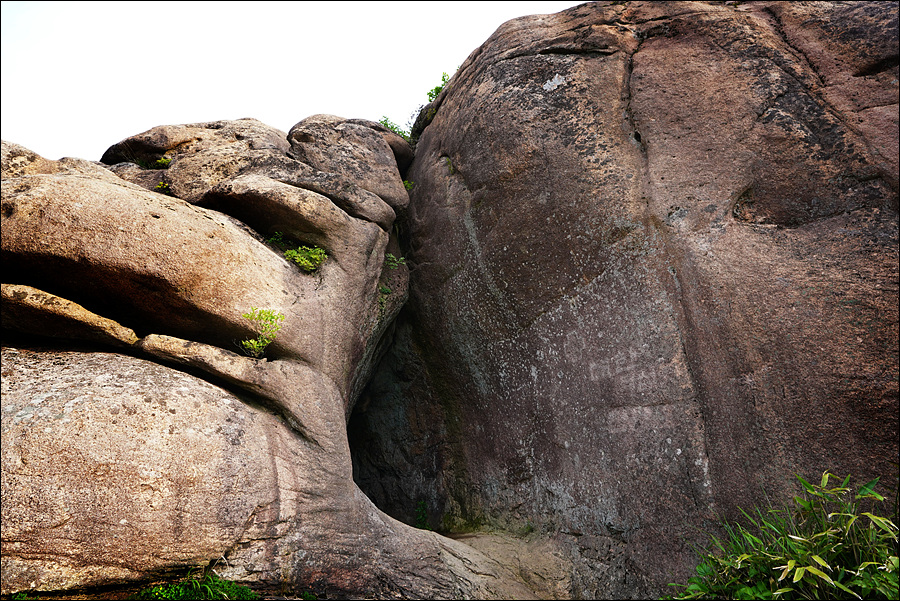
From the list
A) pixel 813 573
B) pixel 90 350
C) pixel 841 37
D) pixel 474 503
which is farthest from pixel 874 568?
pixel 90 350

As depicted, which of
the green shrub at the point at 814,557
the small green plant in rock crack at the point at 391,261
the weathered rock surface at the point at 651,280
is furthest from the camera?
the small green plant in rock crack at the point at 391,261

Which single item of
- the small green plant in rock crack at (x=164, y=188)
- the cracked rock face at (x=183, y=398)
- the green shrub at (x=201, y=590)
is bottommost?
the green shrub at (x=201, y=590)

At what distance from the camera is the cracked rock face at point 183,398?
4.61 metres

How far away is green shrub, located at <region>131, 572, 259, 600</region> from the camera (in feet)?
15.4

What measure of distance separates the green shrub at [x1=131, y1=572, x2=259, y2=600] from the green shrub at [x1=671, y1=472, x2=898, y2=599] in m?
4.08

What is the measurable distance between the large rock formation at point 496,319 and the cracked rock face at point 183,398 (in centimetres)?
3

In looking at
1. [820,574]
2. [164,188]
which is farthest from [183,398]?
[820,574]

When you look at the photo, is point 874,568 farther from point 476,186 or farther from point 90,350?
point 90,350

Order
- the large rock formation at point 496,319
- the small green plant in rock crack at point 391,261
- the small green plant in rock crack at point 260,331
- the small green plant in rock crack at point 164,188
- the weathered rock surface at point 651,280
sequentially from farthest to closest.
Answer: the small green plant in rock crack at point 391,261 < the small green plant in rock crack at point 164,188 < the small green plant in rock crack at point 260,331 < the weathered rock surface at point 651,280 < the large rock formation at point 496,319

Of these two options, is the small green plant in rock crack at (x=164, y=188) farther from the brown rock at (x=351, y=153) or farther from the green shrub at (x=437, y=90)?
the green shrub at (x=437, y=90)

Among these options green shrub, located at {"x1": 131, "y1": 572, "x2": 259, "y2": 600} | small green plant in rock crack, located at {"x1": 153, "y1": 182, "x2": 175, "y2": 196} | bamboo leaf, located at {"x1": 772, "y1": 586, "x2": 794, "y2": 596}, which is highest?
small green plant in rock crack, located at {"x1": 153, "y1": 182, "x2": 175, "y2": 196}

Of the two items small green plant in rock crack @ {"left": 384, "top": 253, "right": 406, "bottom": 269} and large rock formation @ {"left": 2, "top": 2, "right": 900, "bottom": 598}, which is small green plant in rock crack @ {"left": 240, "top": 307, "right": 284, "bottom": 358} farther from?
small green plant in rock crack @ {"left": 384, "top": 253, "right": 406, "bottom": 269}

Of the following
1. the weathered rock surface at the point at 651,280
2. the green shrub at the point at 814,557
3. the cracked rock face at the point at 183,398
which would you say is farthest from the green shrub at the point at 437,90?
the green shrub at the point at 814,557

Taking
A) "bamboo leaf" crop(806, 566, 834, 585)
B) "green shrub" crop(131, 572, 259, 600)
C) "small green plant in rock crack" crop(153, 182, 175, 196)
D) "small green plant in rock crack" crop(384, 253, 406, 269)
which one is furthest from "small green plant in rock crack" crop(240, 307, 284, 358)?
"bamboo leaf" crop(806, 566, 834, 585)
